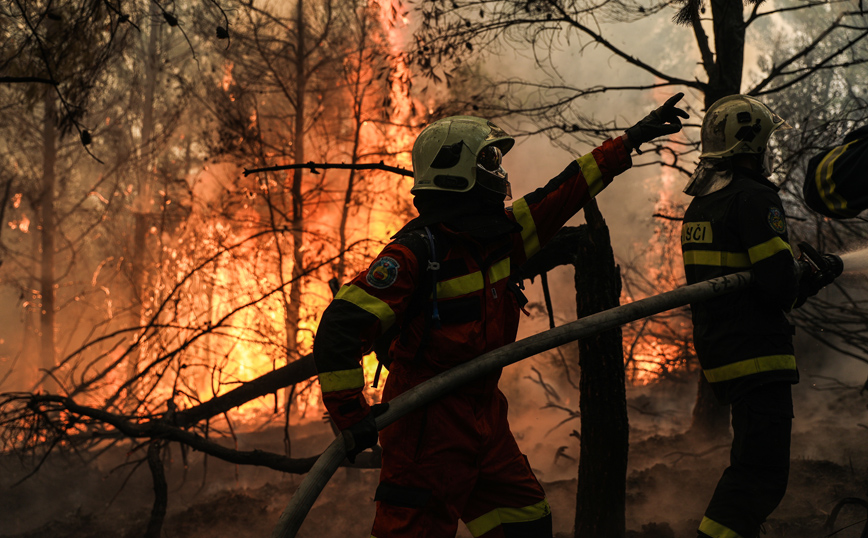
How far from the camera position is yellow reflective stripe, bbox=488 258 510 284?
2.45 meters

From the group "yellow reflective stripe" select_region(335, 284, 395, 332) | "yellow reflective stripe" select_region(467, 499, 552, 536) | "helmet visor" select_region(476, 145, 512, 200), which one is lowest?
"yellow reflective stripe" select_region(467, 499, 552, 536)

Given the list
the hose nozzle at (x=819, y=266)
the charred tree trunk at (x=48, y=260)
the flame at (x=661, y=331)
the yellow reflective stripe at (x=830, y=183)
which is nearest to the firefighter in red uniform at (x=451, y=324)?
the yellow reflective stripe at (x=830, y=183)

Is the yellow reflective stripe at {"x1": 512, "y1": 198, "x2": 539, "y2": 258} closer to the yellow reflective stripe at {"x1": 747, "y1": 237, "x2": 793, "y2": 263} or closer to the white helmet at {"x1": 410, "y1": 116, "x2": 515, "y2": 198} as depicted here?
the white helmet at {"x1": 410, "y1": 116, "x2": 515, "y2": 198}

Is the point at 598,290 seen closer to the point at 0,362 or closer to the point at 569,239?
the point at 569,239

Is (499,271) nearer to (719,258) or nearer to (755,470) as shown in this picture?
(719,258)

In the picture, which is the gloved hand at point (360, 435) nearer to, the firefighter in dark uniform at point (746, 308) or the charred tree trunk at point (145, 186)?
the firefighter in dark uniform at point (746, 308)

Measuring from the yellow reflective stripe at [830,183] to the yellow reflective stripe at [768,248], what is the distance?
53 centimetres

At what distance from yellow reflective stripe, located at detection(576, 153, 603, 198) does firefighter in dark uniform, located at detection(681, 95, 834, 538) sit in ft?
2.72

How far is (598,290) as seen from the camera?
3.66 m

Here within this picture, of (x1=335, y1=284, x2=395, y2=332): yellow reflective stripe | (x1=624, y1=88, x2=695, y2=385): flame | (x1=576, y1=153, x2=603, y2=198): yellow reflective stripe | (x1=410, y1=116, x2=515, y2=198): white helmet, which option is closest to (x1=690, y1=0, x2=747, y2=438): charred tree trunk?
(x1=624, y1=88, x2=695, y2=385): flame

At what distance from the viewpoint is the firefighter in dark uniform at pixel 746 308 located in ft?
8.92

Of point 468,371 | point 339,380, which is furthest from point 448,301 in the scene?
point 339,380

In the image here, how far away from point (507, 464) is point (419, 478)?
0.41 m

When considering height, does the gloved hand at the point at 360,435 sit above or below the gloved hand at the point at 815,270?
below
